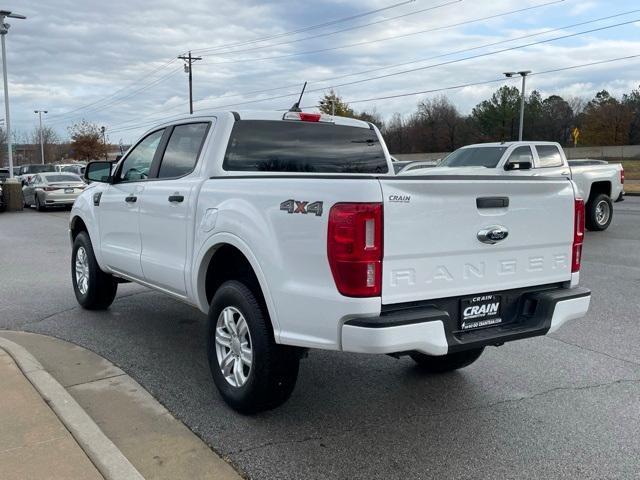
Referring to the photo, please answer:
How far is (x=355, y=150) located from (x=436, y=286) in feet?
6.87

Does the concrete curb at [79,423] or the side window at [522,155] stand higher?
the side window at [522,155]

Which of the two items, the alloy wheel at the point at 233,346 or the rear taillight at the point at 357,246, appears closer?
the rear taillight at the point at 357,246

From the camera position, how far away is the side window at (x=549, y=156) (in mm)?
14414

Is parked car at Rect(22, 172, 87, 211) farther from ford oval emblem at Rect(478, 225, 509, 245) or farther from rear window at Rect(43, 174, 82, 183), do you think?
ford oval emblem at Rect(478, 225, 509, 245)

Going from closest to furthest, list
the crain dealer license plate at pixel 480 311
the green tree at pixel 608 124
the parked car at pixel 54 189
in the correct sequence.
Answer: the crain dealer license plate at pixel 480 311
the parked car at pixel 54 189
the green tree at pixel 608 124

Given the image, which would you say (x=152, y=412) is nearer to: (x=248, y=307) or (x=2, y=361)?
(x=248, y=307)

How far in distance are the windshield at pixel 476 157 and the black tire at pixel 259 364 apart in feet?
36.1

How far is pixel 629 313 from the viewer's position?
656 cm

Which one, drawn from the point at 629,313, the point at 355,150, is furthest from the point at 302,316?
the point at 629,313

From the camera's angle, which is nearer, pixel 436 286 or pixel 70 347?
pixel 436 286

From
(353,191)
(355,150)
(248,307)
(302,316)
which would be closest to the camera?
(353,191)

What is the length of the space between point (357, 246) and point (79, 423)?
2.02m

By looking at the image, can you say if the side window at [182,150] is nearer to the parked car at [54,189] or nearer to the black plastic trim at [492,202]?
the black plastic trim at [492,202]

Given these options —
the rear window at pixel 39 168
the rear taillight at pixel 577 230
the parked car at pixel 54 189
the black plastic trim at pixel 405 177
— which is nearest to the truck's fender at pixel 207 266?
the black plastic trim at pixel 405 177
